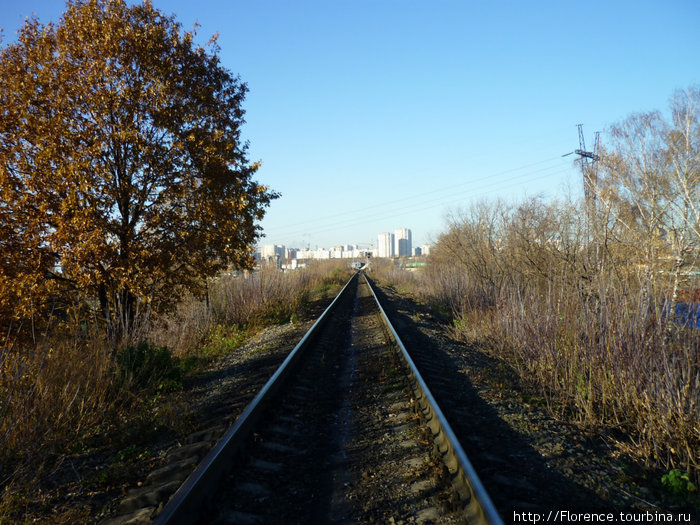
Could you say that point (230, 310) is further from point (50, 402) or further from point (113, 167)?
point (50, 402)

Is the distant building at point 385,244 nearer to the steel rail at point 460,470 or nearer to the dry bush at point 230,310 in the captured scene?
the dry bush at point 230,310

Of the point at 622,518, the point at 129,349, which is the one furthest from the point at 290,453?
the point at 129,349

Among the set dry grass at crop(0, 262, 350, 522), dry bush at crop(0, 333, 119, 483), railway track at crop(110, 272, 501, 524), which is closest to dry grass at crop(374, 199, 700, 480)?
railway track at crop(110, 272, 501, 524)

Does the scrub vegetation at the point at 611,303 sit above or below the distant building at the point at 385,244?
below

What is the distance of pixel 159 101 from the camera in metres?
9.09

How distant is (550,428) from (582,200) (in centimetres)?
714

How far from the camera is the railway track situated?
282 centimetres

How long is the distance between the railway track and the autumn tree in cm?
431

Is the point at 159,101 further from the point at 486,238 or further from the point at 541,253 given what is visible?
the point at 486,238

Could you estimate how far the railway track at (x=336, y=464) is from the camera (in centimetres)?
282

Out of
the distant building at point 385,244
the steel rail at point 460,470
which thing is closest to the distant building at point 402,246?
the distant building at point 385,244

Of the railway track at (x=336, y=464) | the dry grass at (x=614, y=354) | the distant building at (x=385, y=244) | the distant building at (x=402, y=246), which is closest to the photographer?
the railway track at (x=336, y=464)

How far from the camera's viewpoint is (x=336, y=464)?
3676mm

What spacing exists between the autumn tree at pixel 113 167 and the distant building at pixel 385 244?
7015 inches
